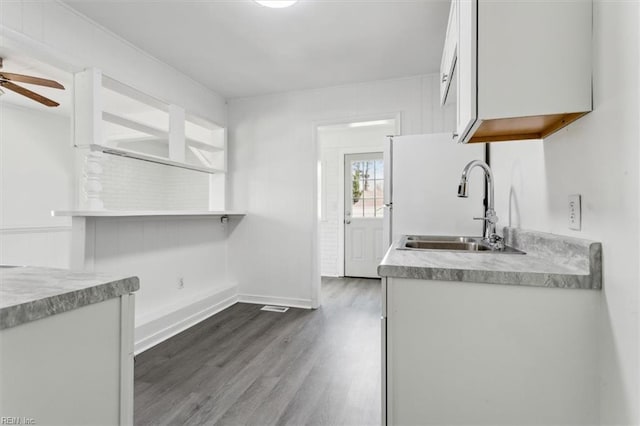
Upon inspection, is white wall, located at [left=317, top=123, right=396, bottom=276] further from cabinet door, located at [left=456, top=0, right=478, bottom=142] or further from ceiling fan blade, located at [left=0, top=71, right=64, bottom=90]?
cabinet door, located at [left=456, top=0, right=478, bottom=142]

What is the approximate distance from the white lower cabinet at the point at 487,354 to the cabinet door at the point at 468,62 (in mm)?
578

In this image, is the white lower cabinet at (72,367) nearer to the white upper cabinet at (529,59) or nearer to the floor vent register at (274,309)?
the white upper cabinet at (529,59)

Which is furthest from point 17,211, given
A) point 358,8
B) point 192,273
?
point 358,8

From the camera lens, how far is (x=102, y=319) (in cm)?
80

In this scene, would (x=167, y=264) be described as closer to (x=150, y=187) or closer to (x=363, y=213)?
(x=150, y=187)

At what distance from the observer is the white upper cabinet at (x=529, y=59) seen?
1.02 metres

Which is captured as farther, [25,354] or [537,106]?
[537,106]

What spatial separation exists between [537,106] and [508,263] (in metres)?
0.53

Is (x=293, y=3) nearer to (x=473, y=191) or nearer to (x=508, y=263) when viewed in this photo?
(x=473, y=191)

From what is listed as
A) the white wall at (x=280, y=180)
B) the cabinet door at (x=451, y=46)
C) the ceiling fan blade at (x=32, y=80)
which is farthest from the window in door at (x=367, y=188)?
the ceiling fan blade at (x=32, y=80)

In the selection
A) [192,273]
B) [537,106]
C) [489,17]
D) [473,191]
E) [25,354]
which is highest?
[489,17]

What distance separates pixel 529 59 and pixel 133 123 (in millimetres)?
2704

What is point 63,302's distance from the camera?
2.30ft

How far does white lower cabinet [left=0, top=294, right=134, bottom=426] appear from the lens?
0.62 meters
